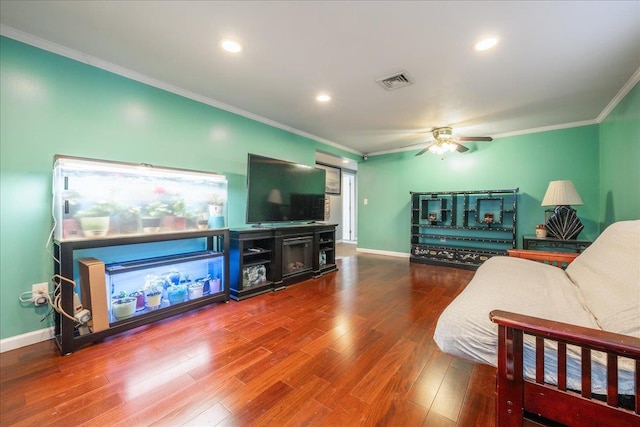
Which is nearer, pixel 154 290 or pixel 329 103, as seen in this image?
pixel 154 290

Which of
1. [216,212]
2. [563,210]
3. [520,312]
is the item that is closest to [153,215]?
[216,212]

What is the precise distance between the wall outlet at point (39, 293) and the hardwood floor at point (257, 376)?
1.11ft

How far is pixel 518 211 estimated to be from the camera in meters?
4.23

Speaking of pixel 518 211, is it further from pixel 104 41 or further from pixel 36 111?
pixel 36 111

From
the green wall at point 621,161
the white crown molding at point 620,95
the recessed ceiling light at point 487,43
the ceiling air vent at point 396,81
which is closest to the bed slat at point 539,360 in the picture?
the recessed ceiling light at point 487,43

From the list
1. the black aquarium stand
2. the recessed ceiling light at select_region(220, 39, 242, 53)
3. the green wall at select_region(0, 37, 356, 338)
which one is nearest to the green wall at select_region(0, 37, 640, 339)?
the green wall at select_region(0, 37, 356, 338)

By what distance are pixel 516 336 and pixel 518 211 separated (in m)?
4.13

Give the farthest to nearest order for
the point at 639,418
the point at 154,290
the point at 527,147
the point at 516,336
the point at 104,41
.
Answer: the point at 527,147 < the point at 154,290 < the point at 104,41 < the point at 516,336 < the point at 639,418

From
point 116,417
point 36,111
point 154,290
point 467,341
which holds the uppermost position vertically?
point 36,111

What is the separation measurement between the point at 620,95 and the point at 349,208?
6.07 m

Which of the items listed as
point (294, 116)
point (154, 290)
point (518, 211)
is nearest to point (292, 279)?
point (154, 290)

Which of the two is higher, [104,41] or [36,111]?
[104,41]

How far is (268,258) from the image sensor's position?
11.1 feet

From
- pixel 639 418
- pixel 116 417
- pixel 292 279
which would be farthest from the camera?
pixel 292 279
